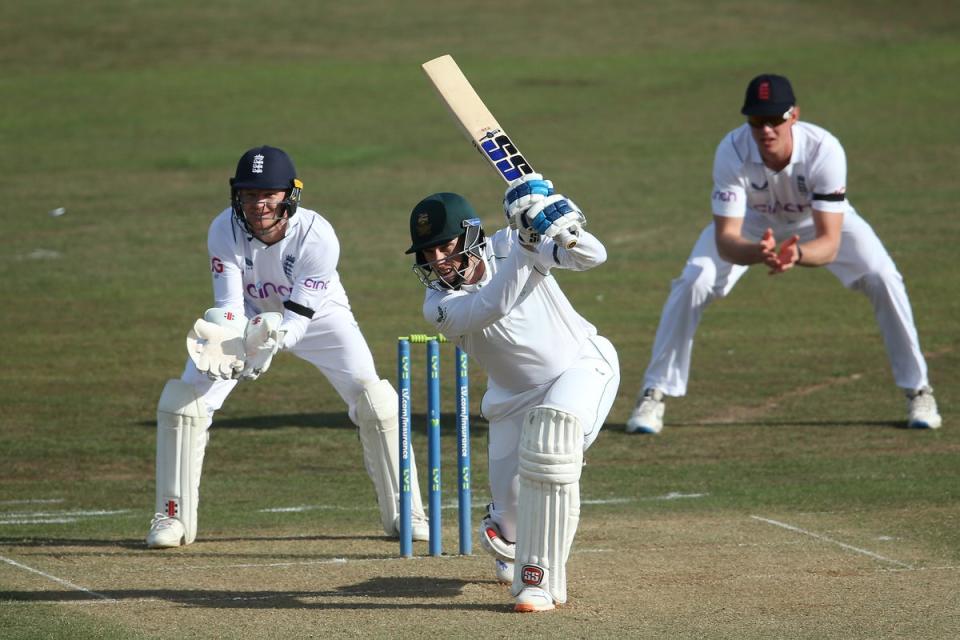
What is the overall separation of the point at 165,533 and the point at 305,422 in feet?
10.2

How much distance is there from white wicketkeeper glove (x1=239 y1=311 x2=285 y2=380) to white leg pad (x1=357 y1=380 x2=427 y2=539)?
0.86m

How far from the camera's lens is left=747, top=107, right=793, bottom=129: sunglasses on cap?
927cm

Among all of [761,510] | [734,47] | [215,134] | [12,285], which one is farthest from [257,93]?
[761,510]

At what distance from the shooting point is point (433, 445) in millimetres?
6805

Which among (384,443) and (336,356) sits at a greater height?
(336,356)

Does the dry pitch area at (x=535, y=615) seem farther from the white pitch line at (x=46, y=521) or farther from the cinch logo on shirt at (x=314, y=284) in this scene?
the cinch logo on shirt at (x=314, y=284)

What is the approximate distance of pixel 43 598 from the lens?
616 centimetres

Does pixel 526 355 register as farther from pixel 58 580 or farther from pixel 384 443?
pixel 58 580

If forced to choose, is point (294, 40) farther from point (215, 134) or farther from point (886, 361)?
point (886, 361)

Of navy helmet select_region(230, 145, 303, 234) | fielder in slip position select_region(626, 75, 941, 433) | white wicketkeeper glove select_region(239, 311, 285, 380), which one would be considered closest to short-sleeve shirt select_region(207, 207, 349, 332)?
navy helmet select_region(230, 145, 303, 234)

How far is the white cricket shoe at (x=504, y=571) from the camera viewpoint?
632cm

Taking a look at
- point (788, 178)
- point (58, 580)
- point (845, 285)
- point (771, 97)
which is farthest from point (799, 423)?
point (58, 580)

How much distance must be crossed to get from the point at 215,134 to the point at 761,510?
1817 centimetres

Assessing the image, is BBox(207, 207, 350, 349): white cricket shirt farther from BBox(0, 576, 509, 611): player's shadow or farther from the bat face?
BBox(0, 576, 509, 611): player's shadow
